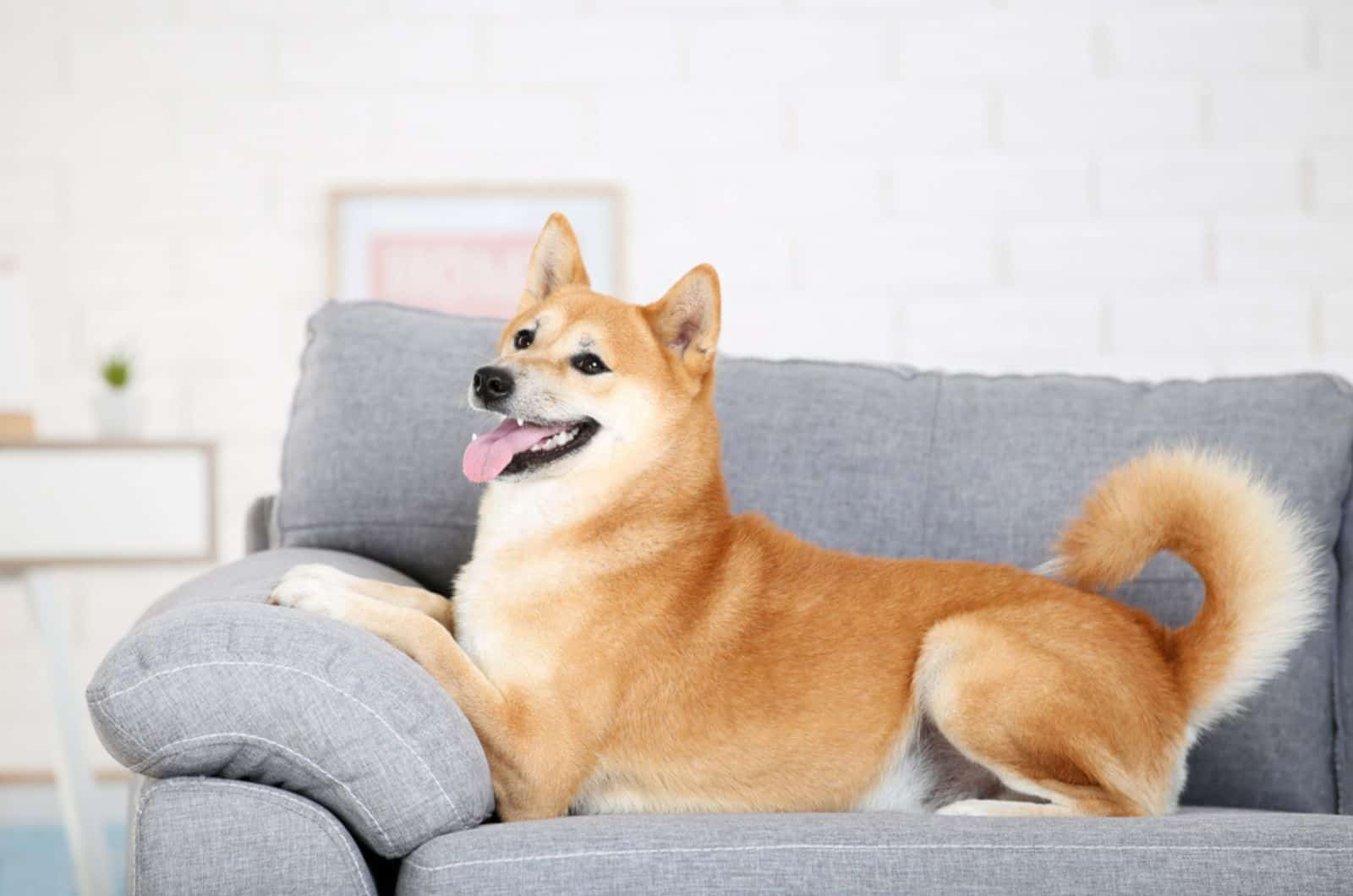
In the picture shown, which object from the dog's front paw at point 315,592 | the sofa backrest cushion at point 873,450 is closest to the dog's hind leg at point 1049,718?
the sofa backrest cushion at point 873,450

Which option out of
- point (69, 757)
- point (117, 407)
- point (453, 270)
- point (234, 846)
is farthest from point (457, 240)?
point (234, 846)

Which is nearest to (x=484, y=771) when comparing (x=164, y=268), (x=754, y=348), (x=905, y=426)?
(x=905, y=426)

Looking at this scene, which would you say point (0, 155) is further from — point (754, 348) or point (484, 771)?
point (484, 771)

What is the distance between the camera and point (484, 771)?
1.52m

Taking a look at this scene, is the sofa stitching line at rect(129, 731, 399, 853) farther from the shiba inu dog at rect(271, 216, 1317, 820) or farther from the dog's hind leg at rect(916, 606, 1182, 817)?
the dog's hind leg at rect(916, 606, 1182, 817)

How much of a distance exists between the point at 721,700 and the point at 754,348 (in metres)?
2.28

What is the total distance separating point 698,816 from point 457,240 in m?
2.63

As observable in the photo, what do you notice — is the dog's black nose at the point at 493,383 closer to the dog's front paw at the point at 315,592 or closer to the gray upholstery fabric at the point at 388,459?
the dog's front paw at the point at 315,592

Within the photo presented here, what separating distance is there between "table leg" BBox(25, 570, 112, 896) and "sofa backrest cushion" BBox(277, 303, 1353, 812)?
1168 millimetres

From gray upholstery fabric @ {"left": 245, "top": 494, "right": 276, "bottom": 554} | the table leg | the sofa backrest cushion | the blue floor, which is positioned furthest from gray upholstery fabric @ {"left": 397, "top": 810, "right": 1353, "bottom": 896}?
the blue floor

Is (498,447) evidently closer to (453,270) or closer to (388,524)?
(388,524)

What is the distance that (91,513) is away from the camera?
10.0 ft

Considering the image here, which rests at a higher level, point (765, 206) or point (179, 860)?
point (765, 206)

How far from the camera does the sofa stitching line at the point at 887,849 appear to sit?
1382 mm
